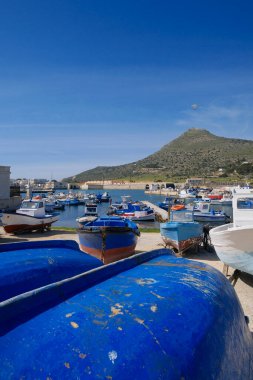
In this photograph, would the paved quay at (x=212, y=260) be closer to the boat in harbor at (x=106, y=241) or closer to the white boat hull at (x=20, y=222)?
the white boat hull at (x=20, y=222)

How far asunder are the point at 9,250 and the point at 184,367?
10.5ft

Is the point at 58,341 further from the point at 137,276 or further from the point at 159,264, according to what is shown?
the point at 159,264

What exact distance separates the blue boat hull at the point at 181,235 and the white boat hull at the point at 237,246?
5.49 metres

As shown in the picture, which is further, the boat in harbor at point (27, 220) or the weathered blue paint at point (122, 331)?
the boat in harbor at point (27, 220)

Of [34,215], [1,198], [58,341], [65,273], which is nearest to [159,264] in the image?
[65,273]

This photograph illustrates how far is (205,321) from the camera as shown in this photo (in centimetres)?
312

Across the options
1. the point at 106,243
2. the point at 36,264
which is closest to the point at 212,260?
the point at 106,243

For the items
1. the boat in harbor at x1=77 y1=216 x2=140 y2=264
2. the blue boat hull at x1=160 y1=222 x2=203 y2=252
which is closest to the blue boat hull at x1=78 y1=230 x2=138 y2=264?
the boat in harbor at x1=77 y1=216 x2=140 y2=264

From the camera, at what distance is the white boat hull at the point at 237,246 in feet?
29.6

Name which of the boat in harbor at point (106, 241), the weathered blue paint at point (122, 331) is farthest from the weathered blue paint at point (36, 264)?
the boat in harbor at point (106, 241)

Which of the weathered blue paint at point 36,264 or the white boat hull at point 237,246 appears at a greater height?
the weathered blue paint at point 36,264

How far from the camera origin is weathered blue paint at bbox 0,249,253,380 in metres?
2.27

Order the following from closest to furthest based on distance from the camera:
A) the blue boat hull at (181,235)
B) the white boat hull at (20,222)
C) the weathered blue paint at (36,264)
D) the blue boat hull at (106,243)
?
the weathered blue paint at (36,264) → the blue boat hull at (106,243) → the blue boat hull at (181,235) → the white boat hull at (20,222)

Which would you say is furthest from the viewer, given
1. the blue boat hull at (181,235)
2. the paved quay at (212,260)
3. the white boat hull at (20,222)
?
the white boat hull at (20,222)
